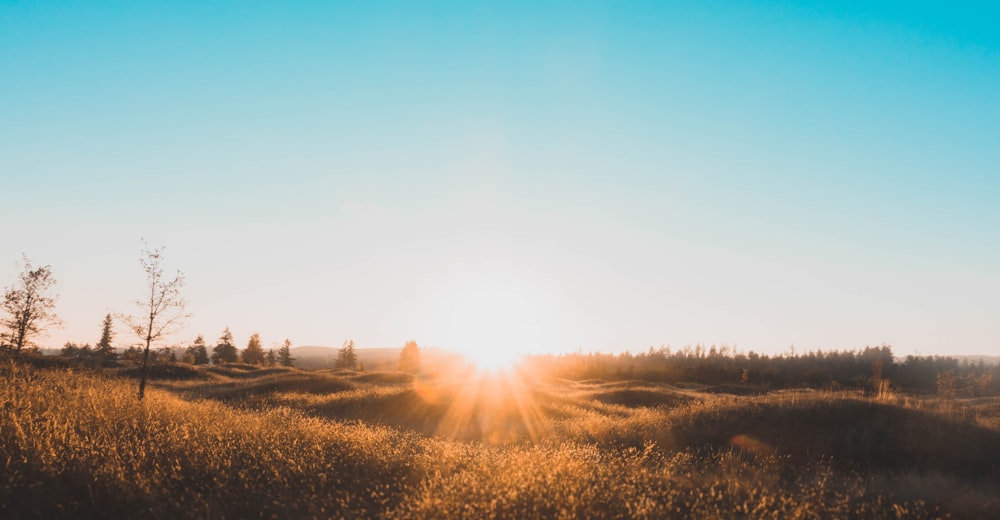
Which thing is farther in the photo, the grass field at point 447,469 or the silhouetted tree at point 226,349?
the silhouetted tree at point 226,349

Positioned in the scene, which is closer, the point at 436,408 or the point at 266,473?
the point at 266,473

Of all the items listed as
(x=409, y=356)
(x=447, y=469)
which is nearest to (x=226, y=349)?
(x=409, y=356)

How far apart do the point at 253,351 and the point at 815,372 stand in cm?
8971

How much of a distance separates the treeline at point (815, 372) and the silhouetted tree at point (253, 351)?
4859cm

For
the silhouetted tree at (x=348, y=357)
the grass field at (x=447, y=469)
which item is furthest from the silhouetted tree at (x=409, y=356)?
the grass field at (x=447, y=469)

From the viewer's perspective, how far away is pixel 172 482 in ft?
21.2

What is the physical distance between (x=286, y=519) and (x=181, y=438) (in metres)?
3.71

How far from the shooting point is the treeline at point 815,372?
2309 inches

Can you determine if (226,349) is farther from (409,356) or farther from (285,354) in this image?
(409,356)

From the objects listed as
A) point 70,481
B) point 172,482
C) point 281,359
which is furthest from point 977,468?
point 281,359

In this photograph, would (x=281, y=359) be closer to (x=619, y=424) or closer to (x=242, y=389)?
(x=242, y=389)

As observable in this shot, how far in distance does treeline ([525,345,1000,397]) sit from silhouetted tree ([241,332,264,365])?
1913 inches

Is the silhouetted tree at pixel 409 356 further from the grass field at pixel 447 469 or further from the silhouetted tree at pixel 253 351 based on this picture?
the grass field at pixel 447 469

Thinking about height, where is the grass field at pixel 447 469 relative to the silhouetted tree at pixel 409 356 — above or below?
above
